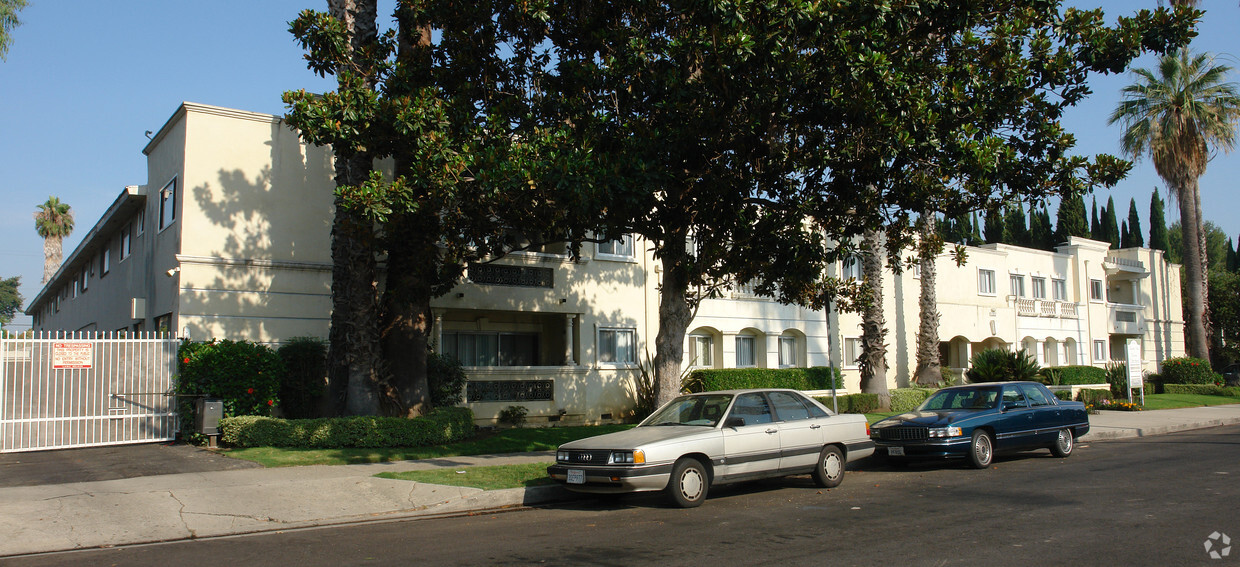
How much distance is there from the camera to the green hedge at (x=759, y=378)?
77.0 feet

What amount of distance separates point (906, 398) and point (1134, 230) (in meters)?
46.6

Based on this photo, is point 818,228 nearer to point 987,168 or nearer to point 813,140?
point 813,140

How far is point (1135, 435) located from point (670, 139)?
14.8 meters

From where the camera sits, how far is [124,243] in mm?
23812

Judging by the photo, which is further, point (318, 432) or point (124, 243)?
point (124, 243)

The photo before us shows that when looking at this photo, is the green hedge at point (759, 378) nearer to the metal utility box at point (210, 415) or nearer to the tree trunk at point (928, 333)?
the tree trunk at point (928, 333)

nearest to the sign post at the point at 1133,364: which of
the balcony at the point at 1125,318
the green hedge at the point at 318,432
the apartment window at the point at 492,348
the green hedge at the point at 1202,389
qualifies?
the green hedge at the point at 1202,389

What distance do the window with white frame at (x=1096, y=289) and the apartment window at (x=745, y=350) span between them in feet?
73.9

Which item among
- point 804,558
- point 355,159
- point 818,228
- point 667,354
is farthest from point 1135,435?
point 355,159

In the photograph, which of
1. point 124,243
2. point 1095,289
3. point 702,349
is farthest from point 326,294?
point 1095,289

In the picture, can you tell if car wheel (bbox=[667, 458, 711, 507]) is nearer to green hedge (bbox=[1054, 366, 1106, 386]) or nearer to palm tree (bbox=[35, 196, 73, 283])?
green hedge (bbox=[1054, 366, 1106, 386])

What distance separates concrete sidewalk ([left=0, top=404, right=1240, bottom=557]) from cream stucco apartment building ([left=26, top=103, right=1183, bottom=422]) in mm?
6576

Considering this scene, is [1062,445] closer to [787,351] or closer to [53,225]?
[787,351]

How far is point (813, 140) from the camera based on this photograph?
12711 millimetres
